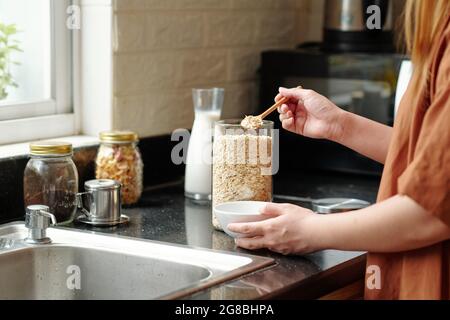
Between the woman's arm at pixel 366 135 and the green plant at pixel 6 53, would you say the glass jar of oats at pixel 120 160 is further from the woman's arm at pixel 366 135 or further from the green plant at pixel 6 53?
the woman's arm at pixel 366 135

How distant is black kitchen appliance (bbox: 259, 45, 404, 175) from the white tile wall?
8cm

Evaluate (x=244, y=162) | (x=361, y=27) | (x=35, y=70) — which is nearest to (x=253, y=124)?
(x=244, y=162)

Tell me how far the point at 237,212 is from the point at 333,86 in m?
0.78

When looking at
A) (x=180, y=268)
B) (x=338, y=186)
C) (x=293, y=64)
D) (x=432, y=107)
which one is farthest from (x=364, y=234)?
(x=293, y=64)

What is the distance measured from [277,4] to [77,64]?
753 millimetres

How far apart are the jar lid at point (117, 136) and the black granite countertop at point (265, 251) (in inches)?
5.9

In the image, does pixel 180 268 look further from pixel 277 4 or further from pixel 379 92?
pixel 277 4

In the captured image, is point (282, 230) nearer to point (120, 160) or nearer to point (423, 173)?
point (423, 173)

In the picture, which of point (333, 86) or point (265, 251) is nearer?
point (265, 251)

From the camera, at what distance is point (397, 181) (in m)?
1.38

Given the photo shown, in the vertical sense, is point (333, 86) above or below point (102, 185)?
above

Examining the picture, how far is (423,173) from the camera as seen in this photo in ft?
4.21

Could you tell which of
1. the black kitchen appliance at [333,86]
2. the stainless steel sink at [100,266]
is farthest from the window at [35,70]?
the black kitchen appliance at [333,86]

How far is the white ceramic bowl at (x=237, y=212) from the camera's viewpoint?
1.59m
